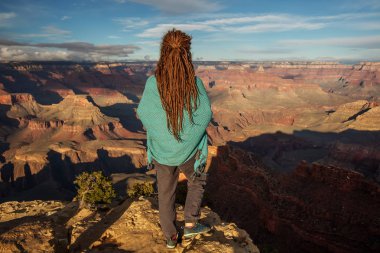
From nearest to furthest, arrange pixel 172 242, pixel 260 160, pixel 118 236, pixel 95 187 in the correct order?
pixel 172 242
pixel 118 236
pixel 95 187
pixel 260 160

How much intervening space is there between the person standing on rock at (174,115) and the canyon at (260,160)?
1744cm

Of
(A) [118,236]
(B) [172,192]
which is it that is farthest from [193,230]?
(A) [118,236]

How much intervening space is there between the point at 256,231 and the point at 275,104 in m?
160

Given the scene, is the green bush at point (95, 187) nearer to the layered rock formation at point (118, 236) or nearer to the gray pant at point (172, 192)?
the layered rock formation at point (118, 236)

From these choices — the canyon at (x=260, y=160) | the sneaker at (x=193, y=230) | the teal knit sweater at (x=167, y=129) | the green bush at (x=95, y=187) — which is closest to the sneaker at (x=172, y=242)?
the sneaker at (x=193, y=230)

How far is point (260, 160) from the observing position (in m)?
40.0

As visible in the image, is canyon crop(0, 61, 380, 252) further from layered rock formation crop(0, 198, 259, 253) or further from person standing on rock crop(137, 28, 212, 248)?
person standing on rock crop(137, 28, 212, 248)

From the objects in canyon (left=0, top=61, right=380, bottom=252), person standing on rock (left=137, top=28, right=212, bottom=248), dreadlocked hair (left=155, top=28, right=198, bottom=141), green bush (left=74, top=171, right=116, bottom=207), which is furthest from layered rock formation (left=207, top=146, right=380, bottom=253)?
dreadlocked hair (left=155, top=28, right=198, bottom=141)

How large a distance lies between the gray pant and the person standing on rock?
0.7 inches

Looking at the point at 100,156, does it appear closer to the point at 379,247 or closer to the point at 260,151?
the point at 260,151

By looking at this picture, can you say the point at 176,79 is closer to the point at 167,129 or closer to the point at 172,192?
the point at 167,129

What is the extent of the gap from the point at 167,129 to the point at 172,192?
134 cm

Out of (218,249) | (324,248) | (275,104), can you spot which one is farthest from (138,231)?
(275,104)

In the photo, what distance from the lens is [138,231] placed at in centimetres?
712
